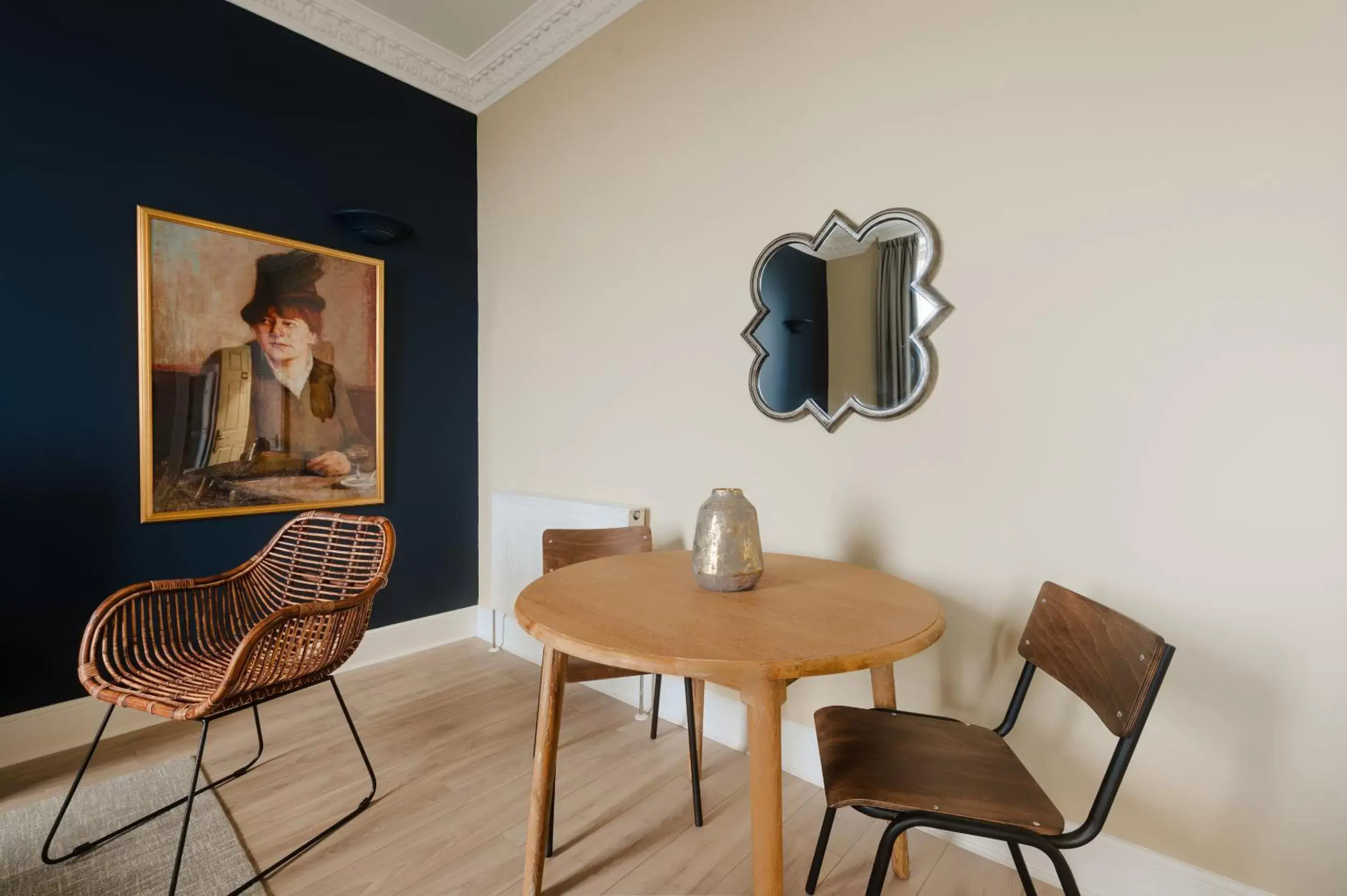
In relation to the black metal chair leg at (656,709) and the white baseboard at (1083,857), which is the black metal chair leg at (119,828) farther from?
→ the white baseboard at (1083,857)

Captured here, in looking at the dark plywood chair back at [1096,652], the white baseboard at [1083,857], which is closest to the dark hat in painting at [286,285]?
the white baseboard at [1083,857]

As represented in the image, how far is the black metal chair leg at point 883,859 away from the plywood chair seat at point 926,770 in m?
0.04

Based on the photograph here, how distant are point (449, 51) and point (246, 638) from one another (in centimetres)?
305

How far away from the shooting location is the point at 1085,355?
154 cm

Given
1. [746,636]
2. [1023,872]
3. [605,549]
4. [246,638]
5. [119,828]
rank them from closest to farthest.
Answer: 1. [746,636]
2. [1023,872]
3. [246,638]
4. [119,828]
5. [605,549]

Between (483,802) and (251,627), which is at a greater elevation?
(251,627)

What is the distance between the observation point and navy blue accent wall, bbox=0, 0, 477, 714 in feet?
7.09

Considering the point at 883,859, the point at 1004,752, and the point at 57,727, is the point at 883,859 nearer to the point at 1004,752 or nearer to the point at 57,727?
the point at 1004,752

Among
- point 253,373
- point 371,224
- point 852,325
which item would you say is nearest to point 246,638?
point 253,373

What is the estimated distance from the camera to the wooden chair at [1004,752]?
40.1 inches

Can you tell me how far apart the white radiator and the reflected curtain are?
115 centimetres

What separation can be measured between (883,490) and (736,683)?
1.04m

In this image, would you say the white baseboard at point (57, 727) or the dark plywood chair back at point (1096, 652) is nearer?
the dark plywood chair back at point (1096, 652)

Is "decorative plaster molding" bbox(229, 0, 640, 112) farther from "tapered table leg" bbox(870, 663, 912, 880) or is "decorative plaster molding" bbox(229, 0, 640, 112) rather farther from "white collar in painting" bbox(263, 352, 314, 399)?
"tapered table leg" bbox(870, 663, 912, 880)
